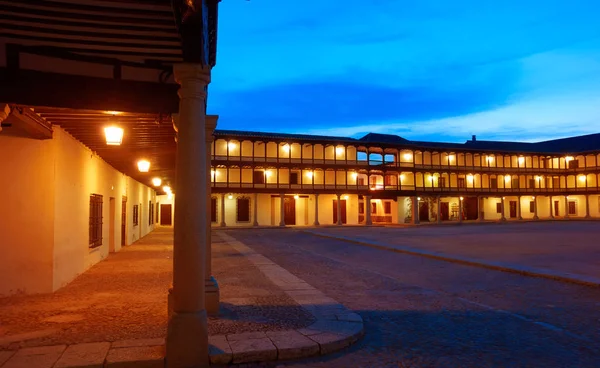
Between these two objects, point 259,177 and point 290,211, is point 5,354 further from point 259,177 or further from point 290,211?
point 290,211

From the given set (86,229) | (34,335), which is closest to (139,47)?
(34,335)

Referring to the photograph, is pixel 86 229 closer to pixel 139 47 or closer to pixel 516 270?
pixel 139 47

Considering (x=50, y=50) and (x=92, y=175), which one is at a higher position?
(x=50, y=50)

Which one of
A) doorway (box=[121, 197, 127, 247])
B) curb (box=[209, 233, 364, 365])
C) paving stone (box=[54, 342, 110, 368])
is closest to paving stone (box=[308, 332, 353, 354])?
curb (box=[209, 233, 364, 365])

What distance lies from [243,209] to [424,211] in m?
20.3

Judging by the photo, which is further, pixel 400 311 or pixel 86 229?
pixel 86 229

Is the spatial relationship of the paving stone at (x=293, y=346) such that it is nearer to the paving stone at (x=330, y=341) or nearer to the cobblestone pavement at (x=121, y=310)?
the paving stone at (x=330, y=341)

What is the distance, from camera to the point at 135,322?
20.3ft

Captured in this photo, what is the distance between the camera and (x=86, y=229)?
1094 cm

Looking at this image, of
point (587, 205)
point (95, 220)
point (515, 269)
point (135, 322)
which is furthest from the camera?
point (587, 205)

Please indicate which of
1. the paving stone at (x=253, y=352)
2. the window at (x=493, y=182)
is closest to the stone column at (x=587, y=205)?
the window at (x=493, y=182)

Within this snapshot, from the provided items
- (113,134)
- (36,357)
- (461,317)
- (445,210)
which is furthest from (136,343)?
(445,210)

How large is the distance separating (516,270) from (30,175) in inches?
418

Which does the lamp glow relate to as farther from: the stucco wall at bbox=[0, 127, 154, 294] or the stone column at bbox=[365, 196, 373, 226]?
the stone column at bbox=[365, 196, 373, 226]
